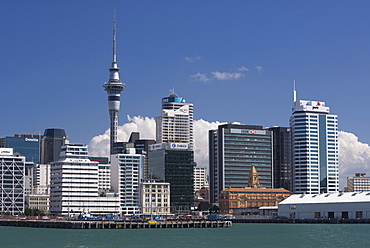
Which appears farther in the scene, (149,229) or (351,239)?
(149,229)

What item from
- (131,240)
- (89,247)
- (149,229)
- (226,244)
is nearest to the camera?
(89,247)

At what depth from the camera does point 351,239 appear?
15112 centimetres

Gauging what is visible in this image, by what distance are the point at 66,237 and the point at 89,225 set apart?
40.4m

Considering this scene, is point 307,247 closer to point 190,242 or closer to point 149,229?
point 190,242

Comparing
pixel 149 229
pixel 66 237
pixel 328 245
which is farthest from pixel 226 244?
pixel 149 229

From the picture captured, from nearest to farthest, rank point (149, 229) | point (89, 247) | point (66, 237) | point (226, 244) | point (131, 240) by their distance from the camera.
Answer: point (89, 247) → point (226, 244) → point (131, 240) → point (66, 237) → point (149, 229)

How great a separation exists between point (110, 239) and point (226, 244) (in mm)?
27320

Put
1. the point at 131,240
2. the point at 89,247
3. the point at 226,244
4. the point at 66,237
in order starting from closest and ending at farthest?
the point at 89,247 → the point at 226,244 → the point at 131,240 → the point at 66,237

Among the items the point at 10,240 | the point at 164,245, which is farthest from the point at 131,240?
the point at 10,240

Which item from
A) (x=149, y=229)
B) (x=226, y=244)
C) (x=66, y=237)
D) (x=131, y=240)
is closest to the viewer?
(x=226, y=244)

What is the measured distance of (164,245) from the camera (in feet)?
444

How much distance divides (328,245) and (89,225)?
84095 millimetres

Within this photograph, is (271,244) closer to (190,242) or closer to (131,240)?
(190,242)

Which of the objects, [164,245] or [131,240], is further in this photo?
[131,240]
